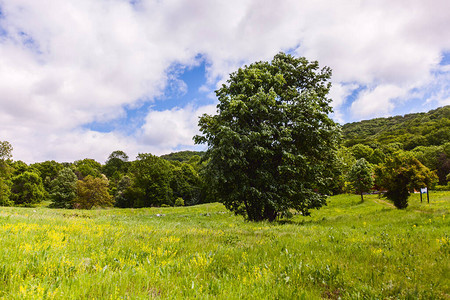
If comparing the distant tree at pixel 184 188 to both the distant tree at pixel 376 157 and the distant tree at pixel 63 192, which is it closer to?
the distant tree at pixel 63 192

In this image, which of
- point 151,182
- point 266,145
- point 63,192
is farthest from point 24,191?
point 266,145

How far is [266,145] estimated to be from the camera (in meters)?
17.3

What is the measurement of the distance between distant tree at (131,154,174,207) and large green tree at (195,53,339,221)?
5109 centimetres

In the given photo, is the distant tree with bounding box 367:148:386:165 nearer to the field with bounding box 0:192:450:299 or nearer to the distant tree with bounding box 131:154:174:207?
the distant tree with bounding box 131:154:174:207

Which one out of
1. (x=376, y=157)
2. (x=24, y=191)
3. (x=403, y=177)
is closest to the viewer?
(x=403, y=177)

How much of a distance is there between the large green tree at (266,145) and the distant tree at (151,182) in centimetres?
5109

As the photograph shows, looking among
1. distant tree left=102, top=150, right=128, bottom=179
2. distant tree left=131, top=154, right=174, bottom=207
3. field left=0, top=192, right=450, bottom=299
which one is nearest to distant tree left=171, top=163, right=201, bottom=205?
distant tree left=131, top=154, right=174, bottom=207

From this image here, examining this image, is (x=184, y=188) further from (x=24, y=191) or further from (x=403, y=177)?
(x=403, y=177)

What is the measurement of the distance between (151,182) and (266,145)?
5611 centimetres

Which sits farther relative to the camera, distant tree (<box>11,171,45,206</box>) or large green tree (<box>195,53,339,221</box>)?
distant tree (<box>11,171,45,206</box>)

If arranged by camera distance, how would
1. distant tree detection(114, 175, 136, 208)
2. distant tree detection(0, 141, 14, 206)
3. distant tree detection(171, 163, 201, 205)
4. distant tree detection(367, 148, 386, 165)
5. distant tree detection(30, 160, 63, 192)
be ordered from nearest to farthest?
distant tree detection(0, 141, 14, 206), distant tree detection(114, 175, 136, 208), distant tree detection(171, 163, 201, 205), distant tree detection(367, 148, 386, 165), distant tree detection(30, 160, 63, 192)

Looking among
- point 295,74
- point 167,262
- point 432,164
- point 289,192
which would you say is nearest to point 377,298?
point 167,262

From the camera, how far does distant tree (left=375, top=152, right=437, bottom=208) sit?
19750mm

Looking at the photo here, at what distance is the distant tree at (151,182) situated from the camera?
6562 centimetres
